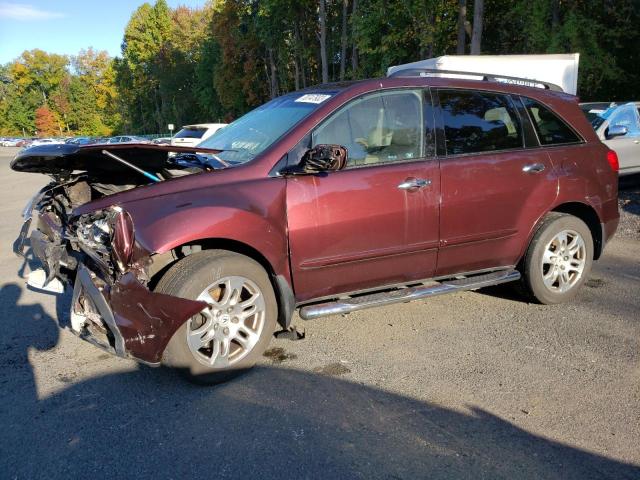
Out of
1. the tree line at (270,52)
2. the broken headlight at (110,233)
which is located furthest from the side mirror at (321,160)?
the tree line at (270,52)

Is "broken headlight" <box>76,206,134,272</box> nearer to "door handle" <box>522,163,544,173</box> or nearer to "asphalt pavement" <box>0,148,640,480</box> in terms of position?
"asphalt pavement" <box>0,148,640,480</box>

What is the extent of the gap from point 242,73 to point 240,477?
161 feet

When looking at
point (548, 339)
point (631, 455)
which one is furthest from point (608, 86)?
point (631, 455)

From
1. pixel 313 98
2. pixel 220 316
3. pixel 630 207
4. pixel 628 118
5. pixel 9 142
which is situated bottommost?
pixel 630 207

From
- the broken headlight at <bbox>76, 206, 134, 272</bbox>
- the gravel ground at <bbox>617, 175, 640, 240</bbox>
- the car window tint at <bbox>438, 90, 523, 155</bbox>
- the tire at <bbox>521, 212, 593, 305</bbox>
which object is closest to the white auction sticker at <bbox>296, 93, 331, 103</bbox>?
the car window tint at <bbox>438, 90, 523, 155</bbox>

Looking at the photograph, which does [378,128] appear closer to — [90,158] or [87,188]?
[90,158]

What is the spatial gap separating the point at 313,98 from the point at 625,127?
27.6 ft

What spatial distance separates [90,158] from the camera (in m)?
3.45

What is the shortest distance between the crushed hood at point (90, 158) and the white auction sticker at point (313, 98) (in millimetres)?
884

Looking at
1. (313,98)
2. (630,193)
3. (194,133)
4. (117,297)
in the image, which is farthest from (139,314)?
(194,133)

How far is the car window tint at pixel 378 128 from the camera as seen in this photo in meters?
3.72

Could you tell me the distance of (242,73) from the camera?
4806 cm

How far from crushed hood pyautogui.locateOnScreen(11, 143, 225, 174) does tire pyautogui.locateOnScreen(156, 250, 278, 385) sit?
72 centimetres

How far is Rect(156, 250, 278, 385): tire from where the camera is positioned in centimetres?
313
